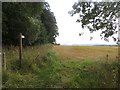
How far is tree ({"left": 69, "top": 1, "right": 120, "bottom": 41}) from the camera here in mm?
4535

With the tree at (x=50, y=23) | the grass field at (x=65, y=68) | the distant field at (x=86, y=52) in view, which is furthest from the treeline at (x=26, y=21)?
the distant field at (x=86, y=52)

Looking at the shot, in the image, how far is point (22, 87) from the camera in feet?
14.2

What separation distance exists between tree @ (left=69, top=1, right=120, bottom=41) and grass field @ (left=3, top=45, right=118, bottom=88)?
380 mm

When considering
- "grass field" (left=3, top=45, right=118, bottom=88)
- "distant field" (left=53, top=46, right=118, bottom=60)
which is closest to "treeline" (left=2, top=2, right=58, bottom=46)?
"grass field" (left=3, top=45, right=118, bottom=88)

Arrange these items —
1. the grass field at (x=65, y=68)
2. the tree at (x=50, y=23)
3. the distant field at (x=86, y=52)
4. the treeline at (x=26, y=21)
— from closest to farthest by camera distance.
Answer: the grass field at (x=65, y=68), the distant field at (x=86, y=52), the tree at (x=50, y=23), the treeline at (x=26, y=21)

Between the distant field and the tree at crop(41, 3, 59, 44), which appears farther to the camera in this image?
the tree at crop(41, 3, 59, 44)

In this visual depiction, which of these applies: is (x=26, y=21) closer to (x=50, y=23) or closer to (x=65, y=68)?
(x=50, y=23)

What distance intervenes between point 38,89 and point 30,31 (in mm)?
1803

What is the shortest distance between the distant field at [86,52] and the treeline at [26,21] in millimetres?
600

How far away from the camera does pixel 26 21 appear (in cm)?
571

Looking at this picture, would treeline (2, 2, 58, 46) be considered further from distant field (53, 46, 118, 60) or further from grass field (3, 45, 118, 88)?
distant field (53, 46, 118, 60)

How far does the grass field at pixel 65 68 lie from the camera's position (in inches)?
172

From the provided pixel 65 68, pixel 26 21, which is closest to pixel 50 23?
pixel 26 21

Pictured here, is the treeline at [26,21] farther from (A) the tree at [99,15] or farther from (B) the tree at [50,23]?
(A) the tree at [99,15]
